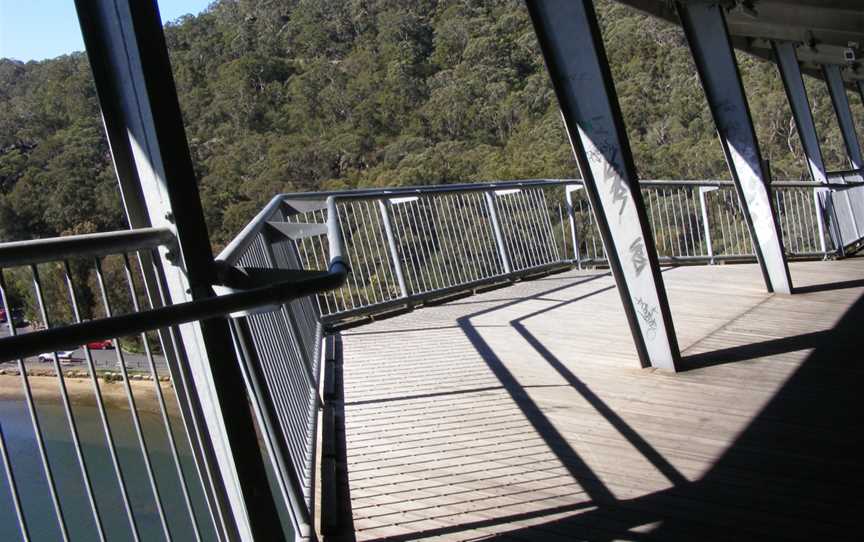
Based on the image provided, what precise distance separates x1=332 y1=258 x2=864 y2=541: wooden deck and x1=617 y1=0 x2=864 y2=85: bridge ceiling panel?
12.9ft

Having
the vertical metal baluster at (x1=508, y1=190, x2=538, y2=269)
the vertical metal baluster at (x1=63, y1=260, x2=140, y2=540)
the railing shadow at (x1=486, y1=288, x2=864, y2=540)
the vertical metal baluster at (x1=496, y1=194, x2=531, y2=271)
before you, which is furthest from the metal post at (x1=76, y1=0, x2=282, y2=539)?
the vertical metal baluster at (x1=508, y1=190, x2=538, y2=269)

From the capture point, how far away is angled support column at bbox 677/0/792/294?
799 centimetres

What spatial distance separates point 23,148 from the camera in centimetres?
552

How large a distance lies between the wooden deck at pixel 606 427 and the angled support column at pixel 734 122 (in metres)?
0.70

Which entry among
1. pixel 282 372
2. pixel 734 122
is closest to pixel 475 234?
pixel 734 122

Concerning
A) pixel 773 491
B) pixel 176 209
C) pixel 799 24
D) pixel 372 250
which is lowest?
pixel 773 491

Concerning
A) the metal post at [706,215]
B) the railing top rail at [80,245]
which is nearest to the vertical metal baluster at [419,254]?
the metal post at [706,215]

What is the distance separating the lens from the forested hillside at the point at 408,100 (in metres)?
32.4

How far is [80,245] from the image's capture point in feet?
6.88

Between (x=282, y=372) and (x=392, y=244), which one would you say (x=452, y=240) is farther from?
(x=282, y=372)

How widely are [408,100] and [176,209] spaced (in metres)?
44.8

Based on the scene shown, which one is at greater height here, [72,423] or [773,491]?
[72,423]

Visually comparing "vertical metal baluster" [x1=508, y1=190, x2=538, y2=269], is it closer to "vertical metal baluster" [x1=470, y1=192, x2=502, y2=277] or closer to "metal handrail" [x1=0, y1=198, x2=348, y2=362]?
"vertical metal baluster" [x1=470, y1=192, x2=502, y2=277]

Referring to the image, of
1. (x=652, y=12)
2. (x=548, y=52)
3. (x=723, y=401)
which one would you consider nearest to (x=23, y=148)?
(x=548, y=52)
